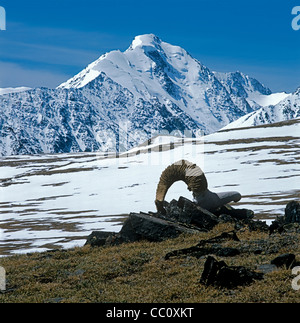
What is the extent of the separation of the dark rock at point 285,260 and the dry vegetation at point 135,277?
19.3 inches

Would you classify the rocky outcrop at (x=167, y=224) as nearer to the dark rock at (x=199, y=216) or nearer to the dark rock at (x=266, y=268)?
the dark rock at (x=199, y=216)

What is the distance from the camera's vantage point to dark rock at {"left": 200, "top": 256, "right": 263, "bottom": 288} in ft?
44.7

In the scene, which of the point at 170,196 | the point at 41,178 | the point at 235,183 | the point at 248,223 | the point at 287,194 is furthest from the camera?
the point at 41,178

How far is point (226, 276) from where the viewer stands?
13812mm

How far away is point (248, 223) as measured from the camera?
24578mm

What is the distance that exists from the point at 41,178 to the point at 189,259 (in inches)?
4757

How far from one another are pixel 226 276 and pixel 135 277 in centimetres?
388

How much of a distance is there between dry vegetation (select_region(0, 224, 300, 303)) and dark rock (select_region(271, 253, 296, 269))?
490mm

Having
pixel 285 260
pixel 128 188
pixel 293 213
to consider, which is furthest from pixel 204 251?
pixel 128 188

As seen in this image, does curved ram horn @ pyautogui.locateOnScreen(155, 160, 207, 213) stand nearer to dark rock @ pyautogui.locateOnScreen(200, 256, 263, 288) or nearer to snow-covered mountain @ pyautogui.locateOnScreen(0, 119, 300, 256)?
snow-covered mountain @ pyautogui.locateOnScreen(0, 119, 300, 256)

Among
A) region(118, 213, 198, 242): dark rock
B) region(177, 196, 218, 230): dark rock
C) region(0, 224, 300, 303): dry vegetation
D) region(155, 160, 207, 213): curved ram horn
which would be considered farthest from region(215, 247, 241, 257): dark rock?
region(155, 160, 207, 213): curved ram horn
